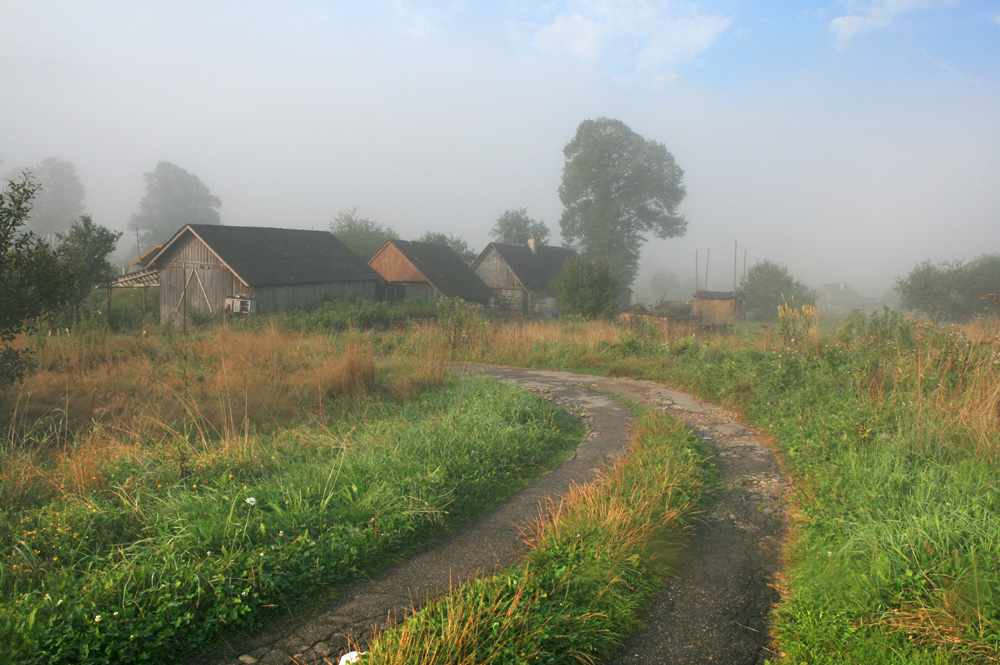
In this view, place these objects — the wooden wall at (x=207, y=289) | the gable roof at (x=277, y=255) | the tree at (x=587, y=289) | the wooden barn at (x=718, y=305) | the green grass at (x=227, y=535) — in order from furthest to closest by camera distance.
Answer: the wooden barn at (x=718, y=305), the tree at (x=587, y=289), the gable roof at (x=277, y=255), the wooden wall at (x=207, y=289), the green grass at (x=227, y=535)

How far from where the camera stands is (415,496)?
4.70 metres

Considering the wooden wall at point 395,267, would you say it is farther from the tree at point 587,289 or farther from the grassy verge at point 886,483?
the grassy verge at point 886,483

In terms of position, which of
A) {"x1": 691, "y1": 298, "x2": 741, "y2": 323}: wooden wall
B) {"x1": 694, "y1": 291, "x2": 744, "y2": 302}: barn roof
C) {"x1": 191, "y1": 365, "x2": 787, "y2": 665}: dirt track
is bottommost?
{"x1": 191, "y1": 365, "x2": 787, "y2": 665}: dirt track

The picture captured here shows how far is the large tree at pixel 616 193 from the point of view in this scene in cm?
5044

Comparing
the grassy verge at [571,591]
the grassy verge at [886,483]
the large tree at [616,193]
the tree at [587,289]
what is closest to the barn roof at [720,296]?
the large tree at [616,193]

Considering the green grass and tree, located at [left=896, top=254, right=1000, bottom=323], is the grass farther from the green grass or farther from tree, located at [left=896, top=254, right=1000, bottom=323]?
tree, located at [left=896, top=254, right=1000, bottom=323]

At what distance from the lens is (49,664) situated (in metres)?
2.67

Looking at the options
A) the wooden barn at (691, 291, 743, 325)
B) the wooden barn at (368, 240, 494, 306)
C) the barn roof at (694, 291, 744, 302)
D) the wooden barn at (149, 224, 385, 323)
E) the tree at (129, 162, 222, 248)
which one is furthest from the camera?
the tree at (129, 162, 222, 248)

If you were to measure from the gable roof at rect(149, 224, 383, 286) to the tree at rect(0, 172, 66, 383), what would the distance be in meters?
15.9

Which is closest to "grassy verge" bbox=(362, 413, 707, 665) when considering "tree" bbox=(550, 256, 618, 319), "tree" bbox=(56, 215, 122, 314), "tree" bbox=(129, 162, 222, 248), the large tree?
"tree" bbox=(550, 256, 618, 319)

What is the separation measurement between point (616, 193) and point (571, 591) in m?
50.3

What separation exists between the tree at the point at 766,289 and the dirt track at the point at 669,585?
138ft

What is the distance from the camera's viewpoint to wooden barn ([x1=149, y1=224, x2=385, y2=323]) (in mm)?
24250

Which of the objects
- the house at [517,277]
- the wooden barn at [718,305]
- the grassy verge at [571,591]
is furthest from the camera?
the wooden barn at [718,305]
